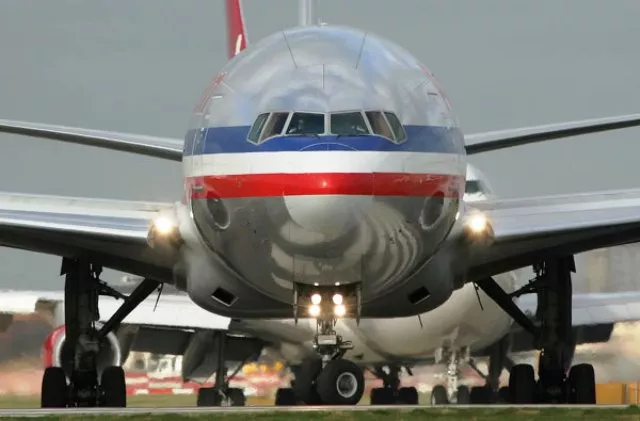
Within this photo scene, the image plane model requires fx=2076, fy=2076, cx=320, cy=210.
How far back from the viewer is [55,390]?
30594mm

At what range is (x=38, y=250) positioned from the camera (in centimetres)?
2995

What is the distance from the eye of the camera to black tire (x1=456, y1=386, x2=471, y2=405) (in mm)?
47806

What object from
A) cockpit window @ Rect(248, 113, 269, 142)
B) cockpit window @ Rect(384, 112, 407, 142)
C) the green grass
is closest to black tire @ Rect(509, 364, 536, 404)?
the green grass

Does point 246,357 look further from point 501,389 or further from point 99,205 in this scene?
point 99,205

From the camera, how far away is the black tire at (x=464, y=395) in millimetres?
47806

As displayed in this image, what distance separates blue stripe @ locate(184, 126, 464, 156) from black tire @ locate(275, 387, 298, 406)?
21267 millimetres

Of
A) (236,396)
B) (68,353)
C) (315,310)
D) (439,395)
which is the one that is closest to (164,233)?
(315,310)

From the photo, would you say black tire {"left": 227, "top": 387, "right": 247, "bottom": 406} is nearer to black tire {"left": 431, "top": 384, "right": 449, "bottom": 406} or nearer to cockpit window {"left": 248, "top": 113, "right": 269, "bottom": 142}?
black tire {"left": 431, "top": 384, "right": 449, "bottom": 406}

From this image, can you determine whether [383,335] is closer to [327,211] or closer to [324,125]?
[324,125]

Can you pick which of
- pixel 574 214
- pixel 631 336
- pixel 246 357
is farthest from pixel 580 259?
pixel 574 214

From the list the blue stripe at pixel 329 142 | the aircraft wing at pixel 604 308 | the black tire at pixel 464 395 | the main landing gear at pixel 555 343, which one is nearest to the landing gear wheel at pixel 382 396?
the black tire at pixel 464 395

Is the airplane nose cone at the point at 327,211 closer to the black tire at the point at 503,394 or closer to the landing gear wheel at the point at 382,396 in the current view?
the black tire at the point at 503,394

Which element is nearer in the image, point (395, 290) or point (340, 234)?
point (340, 234)

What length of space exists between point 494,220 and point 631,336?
24.3 metres
